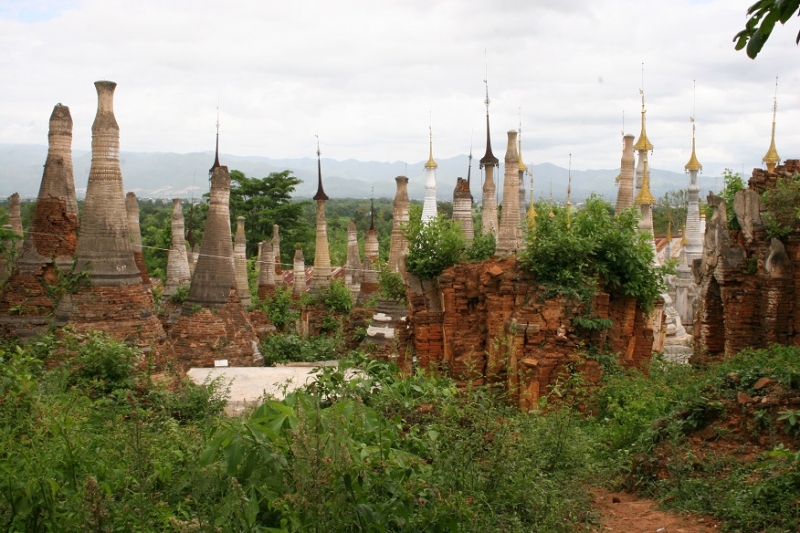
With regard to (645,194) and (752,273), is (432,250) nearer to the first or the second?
(752,273)

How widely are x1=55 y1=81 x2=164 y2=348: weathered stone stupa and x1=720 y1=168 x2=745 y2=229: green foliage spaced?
1003 centimetres

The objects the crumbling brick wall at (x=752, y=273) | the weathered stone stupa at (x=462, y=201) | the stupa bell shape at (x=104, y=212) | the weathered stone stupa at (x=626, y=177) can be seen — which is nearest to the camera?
the crumbling brick wall at (x=752, y=273)

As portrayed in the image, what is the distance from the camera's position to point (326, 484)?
4977 mm

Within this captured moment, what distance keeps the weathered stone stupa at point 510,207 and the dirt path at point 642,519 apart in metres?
7.06

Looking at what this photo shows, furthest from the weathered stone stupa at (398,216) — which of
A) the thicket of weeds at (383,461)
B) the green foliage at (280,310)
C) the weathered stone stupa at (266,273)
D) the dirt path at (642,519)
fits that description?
the dirt path at (642,519)

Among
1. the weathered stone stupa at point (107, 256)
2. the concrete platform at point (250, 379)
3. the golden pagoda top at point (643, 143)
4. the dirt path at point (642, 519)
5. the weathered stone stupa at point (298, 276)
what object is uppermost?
the golden pagoda top at point (643, 143)

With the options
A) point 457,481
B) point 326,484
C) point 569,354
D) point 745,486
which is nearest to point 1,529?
point 326,484

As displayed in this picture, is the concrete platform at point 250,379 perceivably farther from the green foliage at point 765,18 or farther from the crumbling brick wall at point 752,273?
the green foliage at point 765,18

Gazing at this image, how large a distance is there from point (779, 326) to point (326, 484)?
9.87m

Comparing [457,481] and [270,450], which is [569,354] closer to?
[457,481]

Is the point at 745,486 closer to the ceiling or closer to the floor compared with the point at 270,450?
closer to the floor

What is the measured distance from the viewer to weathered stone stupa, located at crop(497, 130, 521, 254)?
551 inches

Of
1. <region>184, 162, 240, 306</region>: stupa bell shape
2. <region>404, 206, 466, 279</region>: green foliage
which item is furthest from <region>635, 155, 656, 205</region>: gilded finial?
<region>184, 162, 240, 306</region>: stupa bell shape

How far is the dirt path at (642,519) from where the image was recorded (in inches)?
248
